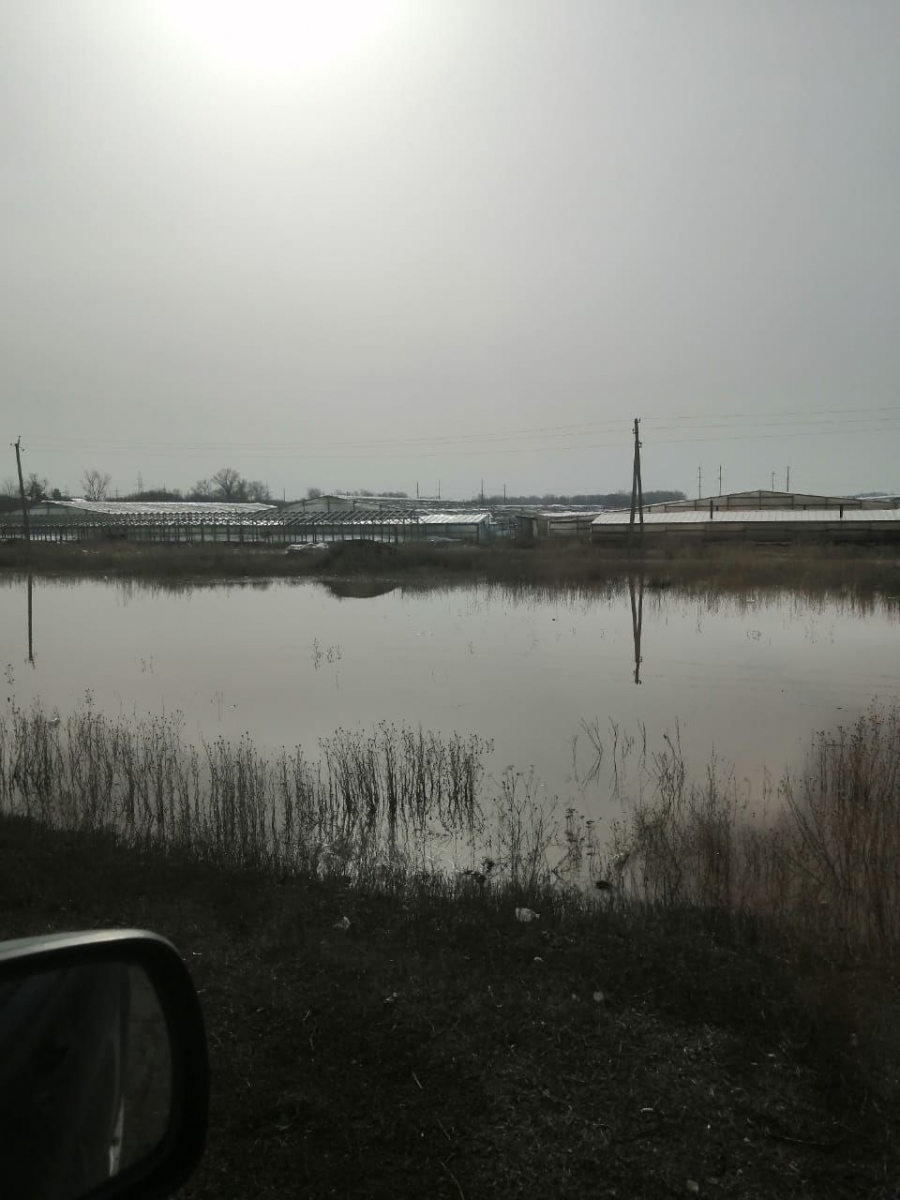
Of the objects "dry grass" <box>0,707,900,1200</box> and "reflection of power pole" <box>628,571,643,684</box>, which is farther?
"reflection of power pole" <box>628,571,643,684</box>

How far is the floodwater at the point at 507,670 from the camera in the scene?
1120 centimetres

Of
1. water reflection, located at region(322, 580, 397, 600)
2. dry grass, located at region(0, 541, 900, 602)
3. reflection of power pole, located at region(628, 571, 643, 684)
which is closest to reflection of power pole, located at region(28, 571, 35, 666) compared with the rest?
dry grass, located at region(0, 541, 900, 602)

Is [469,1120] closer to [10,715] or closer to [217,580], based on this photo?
[10,715]

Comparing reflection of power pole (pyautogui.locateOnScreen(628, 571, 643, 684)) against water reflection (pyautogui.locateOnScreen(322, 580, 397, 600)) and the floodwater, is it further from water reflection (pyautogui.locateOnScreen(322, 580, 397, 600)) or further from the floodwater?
water reflection (pyautogui.locateOnScreen(322, 580, 397, 600))

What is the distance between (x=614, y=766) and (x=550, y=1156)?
6.98 metres

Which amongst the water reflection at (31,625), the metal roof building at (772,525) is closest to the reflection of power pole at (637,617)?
the water reflection at (31,625)

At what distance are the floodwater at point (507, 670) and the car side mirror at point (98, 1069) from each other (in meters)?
6.56

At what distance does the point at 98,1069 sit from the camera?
69.3 inches

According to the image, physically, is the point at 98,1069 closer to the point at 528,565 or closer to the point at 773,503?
the point at 528,565

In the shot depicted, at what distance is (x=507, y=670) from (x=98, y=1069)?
46.5 ft

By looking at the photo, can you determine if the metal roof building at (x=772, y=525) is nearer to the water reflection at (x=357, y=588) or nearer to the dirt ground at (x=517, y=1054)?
the water reflection at (x=357, y=588)

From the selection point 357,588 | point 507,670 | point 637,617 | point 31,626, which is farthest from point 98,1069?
point 357,588

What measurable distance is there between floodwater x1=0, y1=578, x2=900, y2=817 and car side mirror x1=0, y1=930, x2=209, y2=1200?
6564mm

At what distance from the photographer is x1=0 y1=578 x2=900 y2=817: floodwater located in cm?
1120
